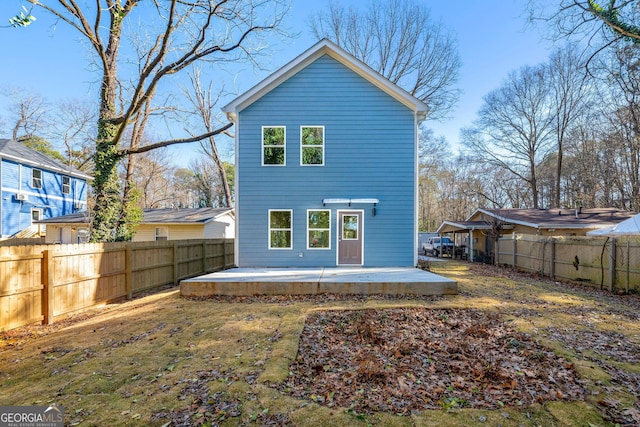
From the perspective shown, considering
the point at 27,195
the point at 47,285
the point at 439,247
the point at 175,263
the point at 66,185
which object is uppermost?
the point at 66,185

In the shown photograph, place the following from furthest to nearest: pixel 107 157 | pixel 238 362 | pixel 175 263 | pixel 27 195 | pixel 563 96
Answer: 1. pixel 563 96
2. pixel 27 195
3. pixel 107 157
4. pixel 175 263
5. pixel 238 362

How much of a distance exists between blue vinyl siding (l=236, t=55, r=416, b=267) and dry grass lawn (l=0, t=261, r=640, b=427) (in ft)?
11.0

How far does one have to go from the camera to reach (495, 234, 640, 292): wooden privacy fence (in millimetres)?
8719

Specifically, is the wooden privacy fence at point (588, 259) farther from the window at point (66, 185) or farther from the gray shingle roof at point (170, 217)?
the window at point (66, 185)

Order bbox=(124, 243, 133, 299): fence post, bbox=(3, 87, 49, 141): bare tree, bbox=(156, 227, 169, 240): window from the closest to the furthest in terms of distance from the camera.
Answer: bbox=(124, 243, 133, 299): fence post → bbox=(156, 227, 169, 240): window → bbox=(3, 87, 49, 141): bare tree

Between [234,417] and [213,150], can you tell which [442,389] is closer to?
[234,417]

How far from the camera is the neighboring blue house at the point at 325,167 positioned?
10758 mm

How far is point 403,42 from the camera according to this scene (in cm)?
2056

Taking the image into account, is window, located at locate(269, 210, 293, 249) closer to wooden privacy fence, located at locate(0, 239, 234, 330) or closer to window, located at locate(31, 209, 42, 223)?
wooden privacy fence, located at locate(0, 239, 234, 330)

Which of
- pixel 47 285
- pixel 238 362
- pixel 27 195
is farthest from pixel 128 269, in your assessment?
pixel 27 195

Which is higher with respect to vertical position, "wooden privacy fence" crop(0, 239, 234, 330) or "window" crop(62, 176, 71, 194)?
"window" crop(62, 176, 71, 194)

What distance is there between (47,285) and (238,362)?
471 centimetres

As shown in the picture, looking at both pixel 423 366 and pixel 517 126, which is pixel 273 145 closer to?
pixel 423 366

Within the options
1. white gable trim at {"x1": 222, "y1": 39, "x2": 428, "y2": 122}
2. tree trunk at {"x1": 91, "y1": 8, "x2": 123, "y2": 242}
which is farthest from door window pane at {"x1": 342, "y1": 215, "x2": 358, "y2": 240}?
tree trunk at {"x1": 91, "y1": 8, "x2": 123, "y2": 242}
